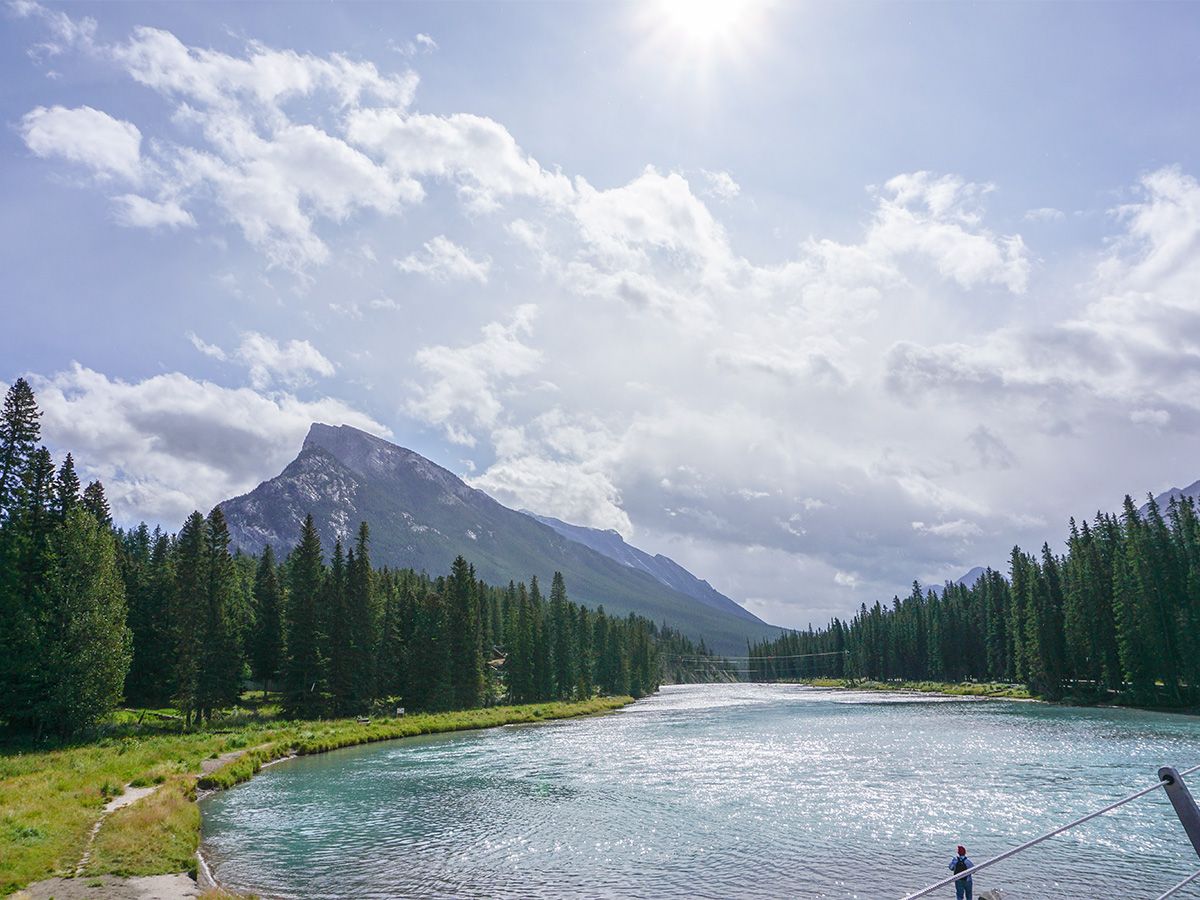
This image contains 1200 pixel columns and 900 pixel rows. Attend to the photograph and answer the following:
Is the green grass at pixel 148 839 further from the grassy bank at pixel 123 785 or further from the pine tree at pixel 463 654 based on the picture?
the pine tree at pixel 463 654

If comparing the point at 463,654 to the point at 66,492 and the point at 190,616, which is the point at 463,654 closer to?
the point at 190,616

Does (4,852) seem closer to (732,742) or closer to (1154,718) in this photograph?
(732,742)

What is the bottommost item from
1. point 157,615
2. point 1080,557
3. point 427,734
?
point 427,734

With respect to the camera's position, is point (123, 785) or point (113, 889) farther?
point (123, 785)

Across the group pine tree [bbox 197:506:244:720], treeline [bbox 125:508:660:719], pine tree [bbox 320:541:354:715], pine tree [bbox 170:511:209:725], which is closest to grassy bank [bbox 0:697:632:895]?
pine tree [bbox 197:506:244:720]

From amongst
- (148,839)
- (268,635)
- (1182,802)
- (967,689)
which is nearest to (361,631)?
(268,635)

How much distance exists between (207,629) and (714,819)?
66.3 m

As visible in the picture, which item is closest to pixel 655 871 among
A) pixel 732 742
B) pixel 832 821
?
pixel 832 821

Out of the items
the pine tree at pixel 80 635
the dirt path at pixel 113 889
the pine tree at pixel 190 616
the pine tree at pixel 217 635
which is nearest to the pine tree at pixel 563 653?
the pine tree at pixel 217 635

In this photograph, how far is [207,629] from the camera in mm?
83125

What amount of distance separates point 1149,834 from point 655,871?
20.1 metres

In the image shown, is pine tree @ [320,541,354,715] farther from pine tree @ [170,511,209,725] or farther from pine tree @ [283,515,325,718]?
pine tree @ [170,511,209,725]

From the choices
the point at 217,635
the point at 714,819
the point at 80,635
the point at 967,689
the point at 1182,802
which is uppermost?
the point at 80,635

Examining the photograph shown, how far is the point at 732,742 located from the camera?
69.3m
